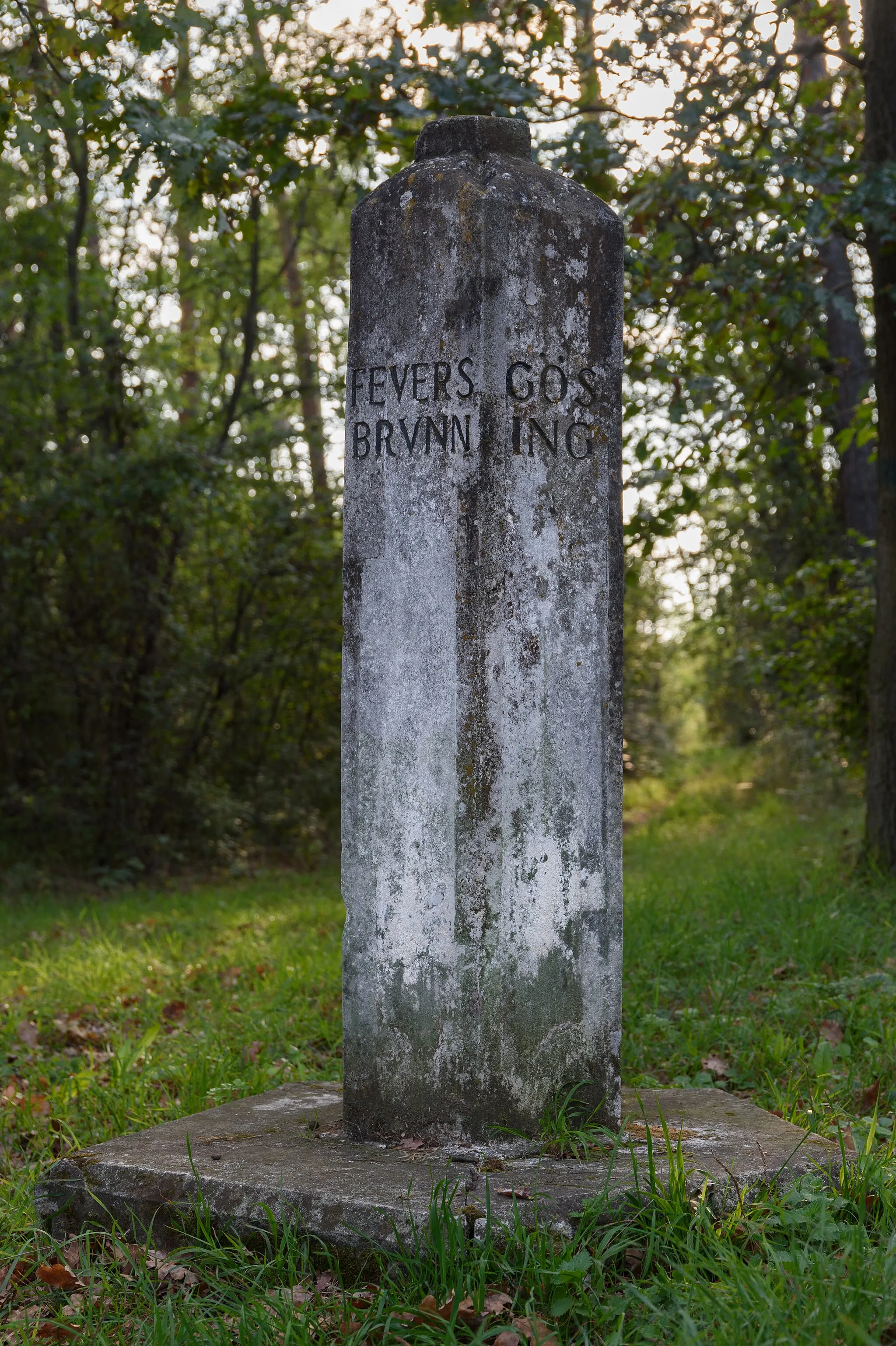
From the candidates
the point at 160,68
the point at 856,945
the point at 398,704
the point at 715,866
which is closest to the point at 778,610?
the point at 715,866

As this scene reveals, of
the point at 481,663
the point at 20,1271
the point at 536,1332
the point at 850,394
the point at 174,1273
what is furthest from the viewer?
the point at 850,394

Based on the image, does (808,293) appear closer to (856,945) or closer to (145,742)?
(856,945)

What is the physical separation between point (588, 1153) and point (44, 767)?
9831mm

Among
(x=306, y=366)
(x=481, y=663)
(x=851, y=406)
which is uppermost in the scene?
(x=306, y=366)

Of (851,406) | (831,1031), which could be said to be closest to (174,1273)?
(831,1031)

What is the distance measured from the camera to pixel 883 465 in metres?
6.91

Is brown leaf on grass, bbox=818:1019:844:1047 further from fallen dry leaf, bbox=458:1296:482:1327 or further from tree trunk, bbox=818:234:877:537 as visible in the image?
tree trunk, bbox=818:234:877:537

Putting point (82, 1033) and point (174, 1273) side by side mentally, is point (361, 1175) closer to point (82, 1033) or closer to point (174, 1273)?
point (174, 1273)

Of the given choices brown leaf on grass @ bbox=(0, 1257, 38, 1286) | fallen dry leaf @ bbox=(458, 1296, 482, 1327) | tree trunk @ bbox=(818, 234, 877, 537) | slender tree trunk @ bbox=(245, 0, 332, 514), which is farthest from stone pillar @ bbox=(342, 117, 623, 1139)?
slender tree trunk @ bbox=(245, 0, 332, 514)

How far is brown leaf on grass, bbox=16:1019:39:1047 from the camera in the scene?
5.09 metres

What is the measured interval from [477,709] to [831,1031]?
7.64 feet

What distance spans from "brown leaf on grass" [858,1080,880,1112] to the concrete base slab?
58 centimetres

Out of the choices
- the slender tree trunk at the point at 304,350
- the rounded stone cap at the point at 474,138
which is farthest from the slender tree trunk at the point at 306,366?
the rounded stone cap at the point at 474,138

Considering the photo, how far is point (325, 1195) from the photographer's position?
282 centimetres
